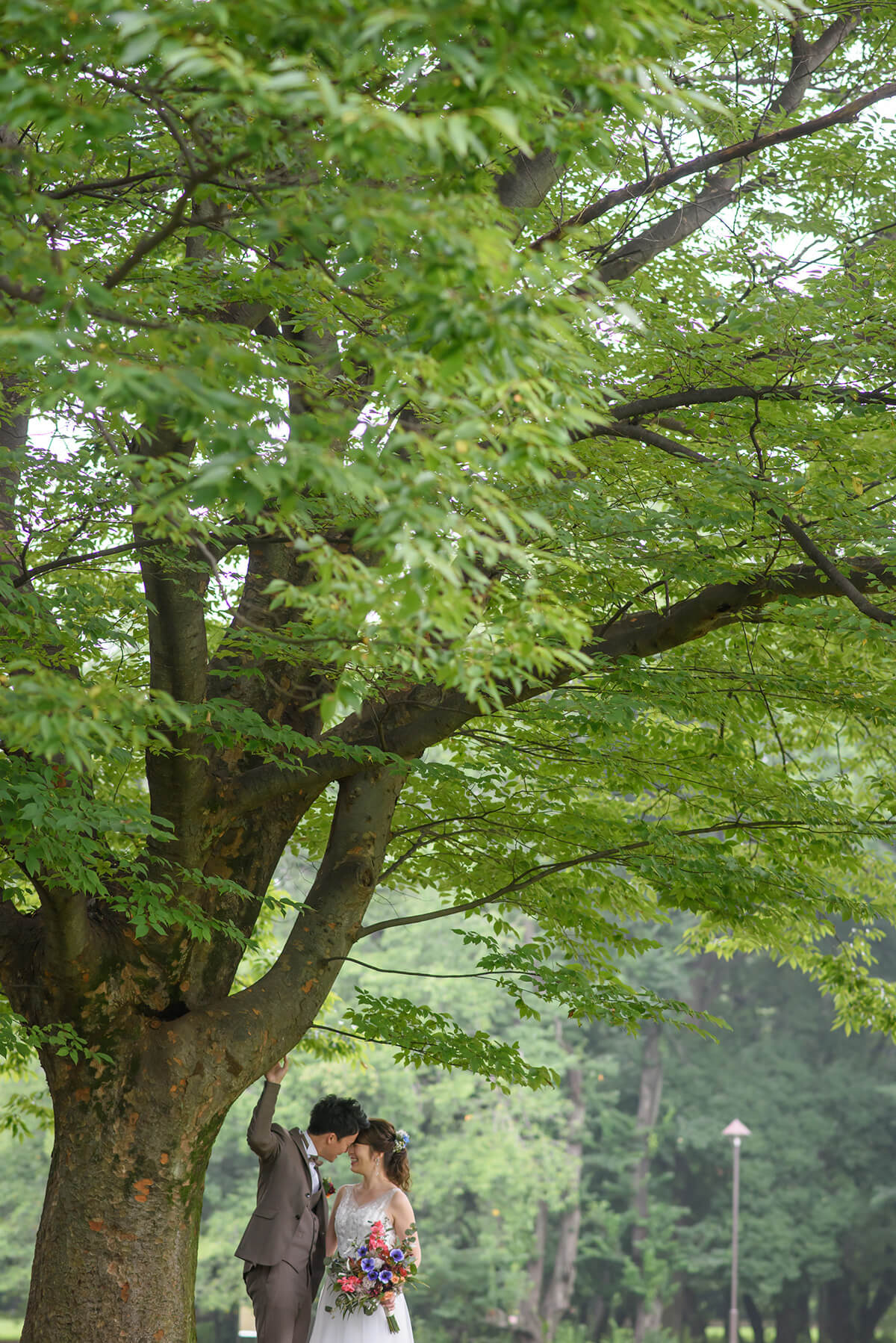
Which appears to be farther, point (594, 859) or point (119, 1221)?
point (594, 859)

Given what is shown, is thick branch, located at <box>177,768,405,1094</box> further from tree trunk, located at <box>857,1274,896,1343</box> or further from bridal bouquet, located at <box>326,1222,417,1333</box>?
tree trunk, located at <box>857,1274,896,1343</box>

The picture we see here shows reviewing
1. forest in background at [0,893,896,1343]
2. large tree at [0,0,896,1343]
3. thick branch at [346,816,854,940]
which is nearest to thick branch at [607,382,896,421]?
large tree at [0,0,896,1343]

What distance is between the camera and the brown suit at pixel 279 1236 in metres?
5.51

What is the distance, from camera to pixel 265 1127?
5449mm

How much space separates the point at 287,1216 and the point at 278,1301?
396mm

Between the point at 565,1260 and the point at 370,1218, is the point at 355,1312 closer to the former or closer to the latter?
the point at 370,1218

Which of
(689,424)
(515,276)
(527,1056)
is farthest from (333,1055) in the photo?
(527,1056)

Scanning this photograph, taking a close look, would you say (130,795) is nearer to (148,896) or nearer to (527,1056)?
(148,896)

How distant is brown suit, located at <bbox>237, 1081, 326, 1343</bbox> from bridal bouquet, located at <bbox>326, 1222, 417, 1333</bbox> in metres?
0.21

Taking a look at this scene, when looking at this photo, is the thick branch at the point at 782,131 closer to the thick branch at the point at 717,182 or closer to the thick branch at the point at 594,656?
the thick branch at the point at 717,182

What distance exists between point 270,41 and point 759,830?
18.5ft

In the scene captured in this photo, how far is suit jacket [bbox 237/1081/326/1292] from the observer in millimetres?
→ 5484

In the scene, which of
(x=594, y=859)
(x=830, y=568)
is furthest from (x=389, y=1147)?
(x=830, y=568)

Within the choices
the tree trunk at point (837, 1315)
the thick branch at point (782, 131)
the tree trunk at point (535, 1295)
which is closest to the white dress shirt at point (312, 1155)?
the thick branch at point (782, 131)
